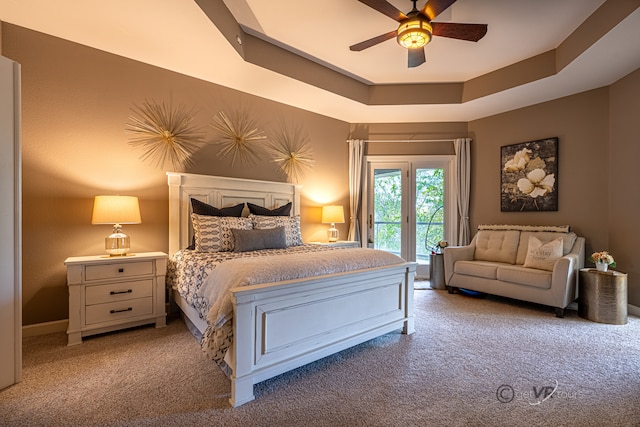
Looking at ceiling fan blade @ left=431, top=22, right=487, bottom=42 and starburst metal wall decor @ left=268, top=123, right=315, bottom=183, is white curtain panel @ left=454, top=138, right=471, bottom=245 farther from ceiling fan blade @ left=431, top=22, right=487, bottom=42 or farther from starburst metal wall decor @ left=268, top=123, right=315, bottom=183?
ceiling fan blade @ left=431, top=22, right=487, bottom=42

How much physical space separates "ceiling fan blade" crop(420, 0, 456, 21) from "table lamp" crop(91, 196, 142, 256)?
307cm

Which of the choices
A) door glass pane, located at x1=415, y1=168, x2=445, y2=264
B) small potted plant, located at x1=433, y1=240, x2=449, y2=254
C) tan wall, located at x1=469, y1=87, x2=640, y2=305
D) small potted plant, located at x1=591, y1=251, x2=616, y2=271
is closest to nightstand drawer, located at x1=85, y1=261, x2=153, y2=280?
small potted plant, located at x1=433, y1=240, x2=449, y2=254

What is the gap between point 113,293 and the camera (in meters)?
2.71

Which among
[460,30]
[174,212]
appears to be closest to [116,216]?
[174,212]

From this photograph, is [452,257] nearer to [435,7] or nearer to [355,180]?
[355,180]

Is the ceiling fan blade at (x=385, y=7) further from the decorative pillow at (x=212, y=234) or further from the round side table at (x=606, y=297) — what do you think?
the round side table at (x=606, y=297)

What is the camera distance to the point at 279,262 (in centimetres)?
211

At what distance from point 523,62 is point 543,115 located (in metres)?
1.03

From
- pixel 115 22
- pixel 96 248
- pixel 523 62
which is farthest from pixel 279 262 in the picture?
pixel 523 62

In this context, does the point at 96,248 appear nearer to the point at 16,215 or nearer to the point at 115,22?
the point at 16,215

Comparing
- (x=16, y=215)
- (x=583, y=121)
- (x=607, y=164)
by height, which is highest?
(x=583, y=121)

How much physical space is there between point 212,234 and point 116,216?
2.81 feet

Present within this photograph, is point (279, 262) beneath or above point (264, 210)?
beneath

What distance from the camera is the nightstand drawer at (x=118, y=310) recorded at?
8.64 feet
